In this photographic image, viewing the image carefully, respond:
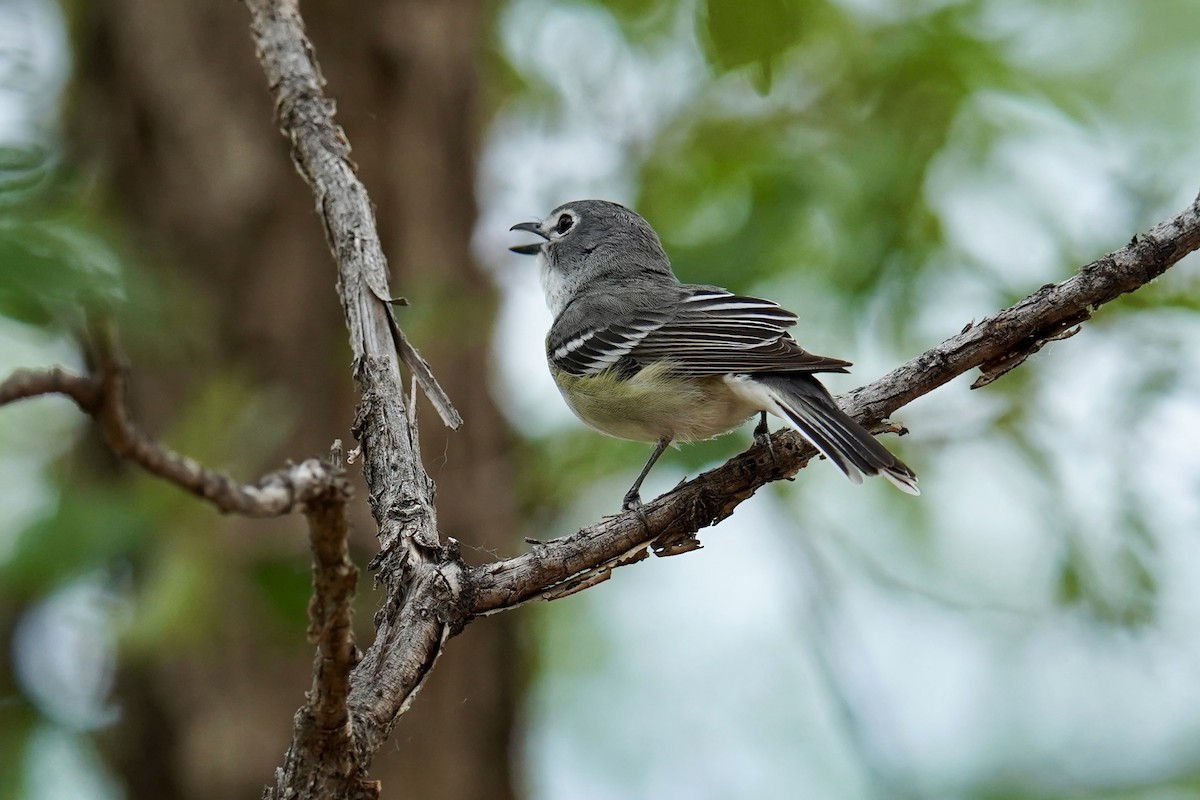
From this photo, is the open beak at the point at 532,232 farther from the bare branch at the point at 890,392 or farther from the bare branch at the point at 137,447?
the bare branch at the point at 137,447

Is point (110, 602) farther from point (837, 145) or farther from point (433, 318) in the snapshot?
point (837, 145)

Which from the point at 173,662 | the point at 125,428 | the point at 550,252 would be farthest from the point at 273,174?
the point at 125,428

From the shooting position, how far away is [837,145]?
18.9ft

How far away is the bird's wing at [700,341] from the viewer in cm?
398

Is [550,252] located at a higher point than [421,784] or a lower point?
higher

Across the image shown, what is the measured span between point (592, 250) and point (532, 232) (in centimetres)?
49

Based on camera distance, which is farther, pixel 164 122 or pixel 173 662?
pixel 164 122

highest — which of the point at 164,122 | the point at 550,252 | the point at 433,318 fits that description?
the point at 164,122

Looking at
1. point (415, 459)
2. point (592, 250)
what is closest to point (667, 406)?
point (415, 459)

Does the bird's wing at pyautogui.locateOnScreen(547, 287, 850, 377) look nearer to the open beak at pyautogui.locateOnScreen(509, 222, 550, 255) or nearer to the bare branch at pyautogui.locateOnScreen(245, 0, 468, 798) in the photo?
the open beak at pyautogui.locateOnScreen(509, 222, 550, 255)

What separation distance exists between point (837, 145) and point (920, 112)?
454 millimetres

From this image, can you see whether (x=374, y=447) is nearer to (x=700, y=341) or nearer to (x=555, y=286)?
(x=700, y=341)

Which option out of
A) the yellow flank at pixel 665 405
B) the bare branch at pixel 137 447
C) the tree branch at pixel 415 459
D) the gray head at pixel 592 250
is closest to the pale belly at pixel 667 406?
the yellow flank at pixel 665 405

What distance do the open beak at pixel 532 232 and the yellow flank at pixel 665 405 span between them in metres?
1.67
